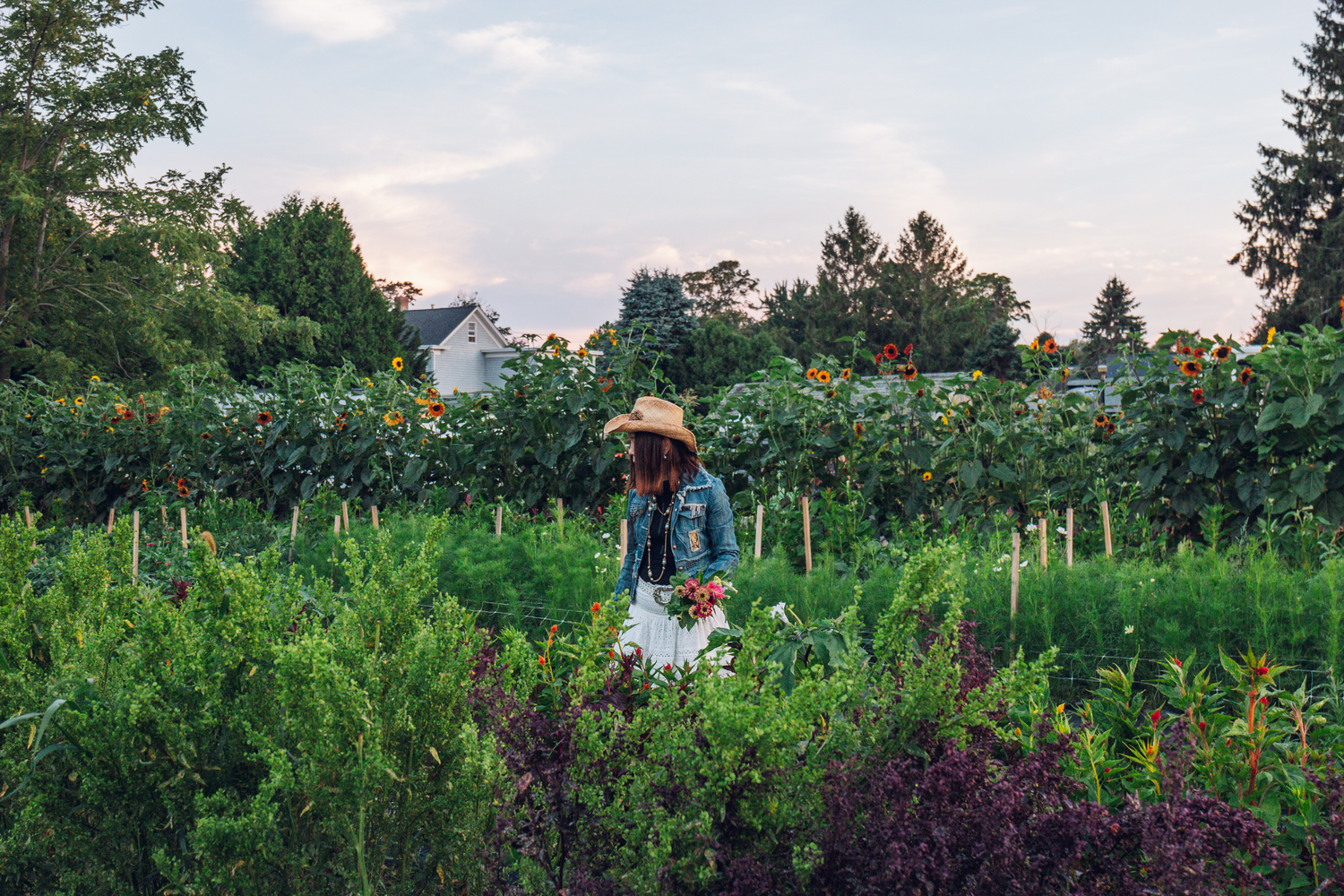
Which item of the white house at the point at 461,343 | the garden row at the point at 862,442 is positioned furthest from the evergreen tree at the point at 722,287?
the garden row at the point at 862,442

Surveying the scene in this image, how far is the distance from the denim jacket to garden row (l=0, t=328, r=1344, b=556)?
1.74 m

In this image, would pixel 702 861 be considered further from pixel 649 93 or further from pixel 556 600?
pixel 649 93

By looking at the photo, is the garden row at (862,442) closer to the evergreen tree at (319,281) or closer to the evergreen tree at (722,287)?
the evergreen tree at (319,281)

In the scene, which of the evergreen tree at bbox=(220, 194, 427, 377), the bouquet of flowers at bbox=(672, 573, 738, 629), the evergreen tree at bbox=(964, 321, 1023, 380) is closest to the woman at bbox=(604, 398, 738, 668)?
the bouquet of flowers at bbox=(672, 573, 738, 629)

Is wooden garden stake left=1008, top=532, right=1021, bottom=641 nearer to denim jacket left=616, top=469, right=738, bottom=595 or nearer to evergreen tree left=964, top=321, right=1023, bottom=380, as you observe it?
denim jacket left=616, top=469, right=738, bottom=595

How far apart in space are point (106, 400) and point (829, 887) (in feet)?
33.9

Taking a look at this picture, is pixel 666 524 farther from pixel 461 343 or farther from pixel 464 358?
pixel 464 358

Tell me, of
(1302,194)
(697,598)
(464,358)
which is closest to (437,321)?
(464,358)

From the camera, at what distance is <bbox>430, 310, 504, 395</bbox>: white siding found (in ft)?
137

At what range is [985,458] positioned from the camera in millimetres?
5672

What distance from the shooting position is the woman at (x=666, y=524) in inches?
143

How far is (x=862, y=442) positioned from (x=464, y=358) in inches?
1568

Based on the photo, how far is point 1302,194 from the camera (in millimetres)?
30062

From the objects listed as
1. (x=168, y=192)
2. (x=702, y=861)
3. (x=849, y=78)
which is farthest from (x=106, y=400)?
(x=168, y=192)
